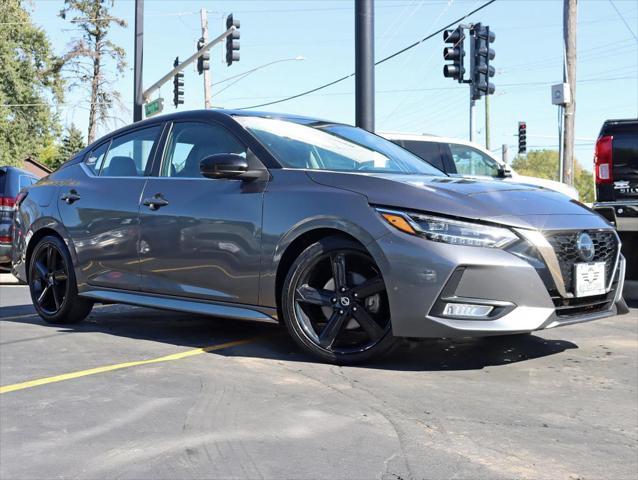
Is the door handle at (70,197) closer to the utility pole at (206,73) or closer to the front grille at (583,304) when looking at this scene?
the front grille at (583,304)

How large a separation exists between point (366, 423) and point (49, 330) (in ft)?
11.1

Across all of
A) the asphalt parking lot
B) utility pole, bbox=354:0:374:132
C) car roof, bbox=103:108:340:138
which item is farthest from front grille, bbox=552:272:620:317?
utility pole, bbox=354:0:374:132

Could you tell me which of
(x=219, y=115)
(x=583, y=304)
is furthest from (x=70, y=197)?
(x=583, y=304)

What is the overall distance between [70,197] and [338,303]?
8.96ft

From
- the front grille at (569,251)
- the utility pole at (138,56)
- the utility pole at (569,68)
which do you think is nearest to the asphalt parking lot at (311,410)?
the front grille at (569,251)

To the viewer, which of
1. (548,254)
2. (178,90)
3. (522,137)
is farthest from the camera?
(522,137)

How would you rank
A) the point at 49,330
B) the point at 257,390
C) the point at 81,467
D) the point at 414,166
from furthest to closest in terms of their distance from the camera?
the point at 49,330, the point at 414,166, the point at 257,390, the point at 81,467

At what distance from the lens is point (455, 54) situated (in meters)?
14.8

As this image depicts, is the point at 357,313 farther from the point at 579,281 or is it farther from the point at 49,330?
the point at 49,330

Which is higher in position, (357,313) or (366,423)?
(357,313)

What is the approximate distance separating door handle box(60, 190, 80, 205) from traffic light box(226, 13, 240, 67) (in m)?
15.7

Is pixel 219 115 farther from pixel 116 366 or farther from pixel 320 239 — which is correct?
pixel 116 366

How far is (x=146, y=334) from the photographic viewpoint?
552cm

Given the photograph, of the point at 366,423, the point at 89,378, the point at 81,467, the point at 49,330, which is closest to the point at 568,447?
the point at 366,423
